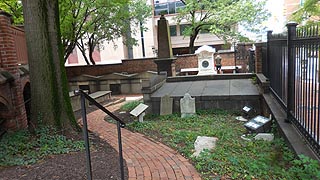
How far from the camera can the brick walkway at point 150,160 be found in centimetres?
361

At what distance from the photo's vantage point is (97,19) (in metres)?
15.1

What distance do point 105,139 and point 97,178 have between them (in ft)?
6.86

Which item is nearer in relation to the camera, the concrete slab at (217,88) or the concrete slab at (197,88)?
the concrete slab at (217,88)

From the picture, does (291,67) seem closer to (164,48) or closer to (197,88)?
(197,88)

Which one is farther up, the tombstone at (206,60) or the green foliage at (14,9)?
the green foliage at (14,9)

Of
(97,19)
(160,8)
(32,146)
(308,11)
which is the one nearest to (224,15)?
Answer: (97,19)

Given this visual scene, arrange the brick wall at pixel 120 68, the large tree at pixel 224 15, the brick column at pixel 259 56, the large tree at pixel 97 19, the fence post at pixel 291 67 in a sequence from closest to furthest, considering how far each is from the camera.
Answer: the fence post at pixel 291 67, the brick column at pixel 259 56, the large tree at pixel 97 19, the large tree at pixel 224 15, the brick wall at pixel 120 68

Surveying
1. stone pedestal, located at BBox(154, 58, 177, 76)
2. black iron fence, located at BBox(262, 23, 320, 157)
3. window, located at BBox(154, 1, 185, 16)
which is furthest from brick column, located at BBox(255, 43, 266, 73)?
window, located at BBox(154, 1, 185, 16)

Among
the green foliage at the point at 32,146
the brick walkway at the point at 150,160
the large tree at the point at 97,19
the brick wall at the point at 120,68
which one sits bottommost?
the brick walkway at the point at 150,160

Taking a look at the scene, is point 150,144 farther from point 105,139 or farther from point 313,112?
point 313,112

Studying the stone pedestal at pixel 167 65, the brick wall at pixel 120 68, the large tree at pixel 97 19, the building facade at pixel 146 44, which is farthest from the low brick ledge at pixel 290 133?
the building facade at pixel 146 44

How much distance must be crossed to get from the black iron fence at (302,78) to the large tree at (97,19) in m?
9.31

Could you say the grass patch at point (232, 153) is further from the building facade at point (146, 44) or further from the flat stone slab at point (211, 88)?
the building facade at point (146, 44)

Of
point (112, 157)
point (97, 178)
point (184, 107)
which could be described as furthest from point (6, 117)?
point (184, 107)
